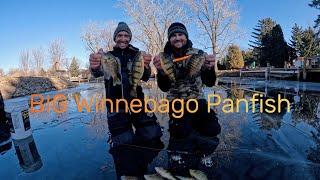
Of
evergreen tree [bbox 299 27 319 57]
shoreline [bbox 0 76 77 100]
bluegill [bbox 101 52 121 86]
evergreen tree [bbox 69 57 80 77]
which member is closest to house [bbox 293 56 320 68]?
bluegill [bbox 101 52 121 86]

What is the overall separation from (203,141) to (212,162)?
1.02 metres

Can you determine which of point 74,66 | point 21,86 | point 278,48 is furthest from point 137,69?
point 74,66

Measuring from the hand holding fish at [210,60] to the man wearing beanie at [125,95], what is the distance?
85cm

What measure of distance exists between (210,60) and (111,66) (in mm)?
1470

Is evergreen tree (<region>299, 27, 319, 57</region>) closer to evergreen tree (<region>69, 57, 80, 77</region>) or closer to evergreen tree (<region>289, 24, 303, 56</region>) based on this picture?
evergreen tree (<region>289, 24, 303, 56</region>)

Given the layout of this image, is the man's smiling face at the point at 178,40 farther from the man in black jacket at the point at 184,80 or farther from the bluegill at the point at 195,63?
the bluegill at the point at 195,63

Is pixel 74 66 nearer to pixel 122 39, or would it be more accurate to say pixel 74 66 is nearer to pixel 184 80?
pixel 122 39

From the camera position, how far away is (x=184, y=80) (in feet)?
14.7

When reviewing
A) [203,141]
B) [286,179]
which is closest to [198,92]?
[203,141]

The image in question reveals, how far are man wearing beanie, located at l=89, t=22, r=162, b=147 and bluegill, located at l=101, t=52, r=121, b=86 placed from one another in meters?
0.07

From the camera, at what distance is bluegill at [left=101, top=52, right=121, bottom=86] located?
4445 mm

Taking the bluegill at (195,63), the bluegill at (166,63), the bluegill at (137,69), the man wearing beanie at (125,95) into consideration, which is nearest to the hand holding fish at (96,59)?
the man wearing beanie at (125,95)

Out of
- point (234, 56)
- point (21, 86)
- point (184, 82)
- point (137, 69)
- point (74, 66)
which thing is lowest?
point (21, 86)

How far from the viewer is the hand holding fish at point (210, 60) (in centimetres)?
434
